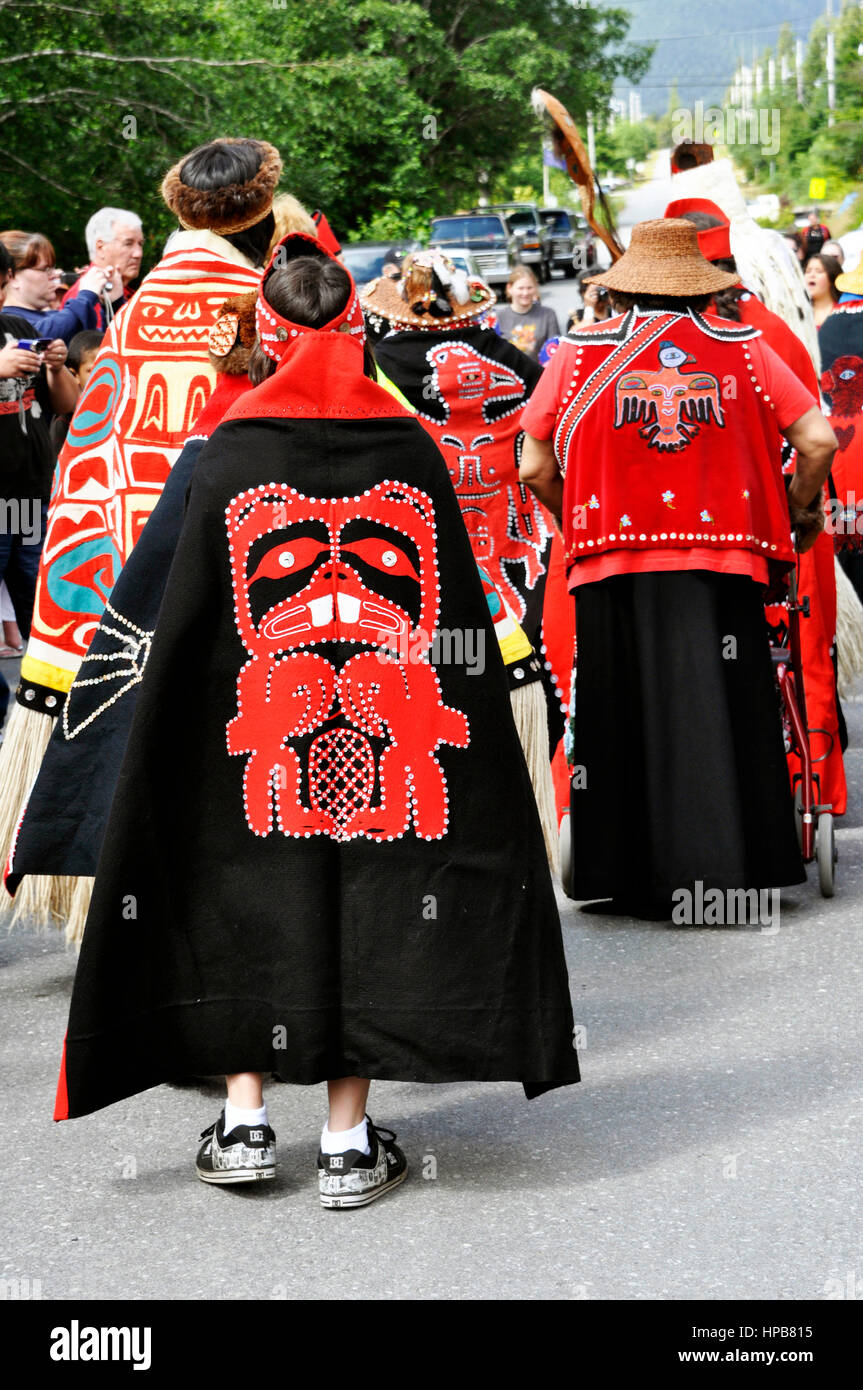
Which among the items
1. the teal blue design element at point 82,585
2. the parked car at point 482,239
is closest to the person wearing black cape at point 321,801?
the teal blue design element at point 82,585

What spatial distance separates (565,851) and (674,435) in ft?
4.65

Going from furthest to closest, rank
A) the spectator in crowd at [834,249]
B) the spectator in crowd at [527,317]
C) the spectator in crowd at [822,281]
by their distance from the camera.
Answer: the spectator in crowd at [527,317], the spectator in crowd at [834,249], the spectator in crowd at [822,281]

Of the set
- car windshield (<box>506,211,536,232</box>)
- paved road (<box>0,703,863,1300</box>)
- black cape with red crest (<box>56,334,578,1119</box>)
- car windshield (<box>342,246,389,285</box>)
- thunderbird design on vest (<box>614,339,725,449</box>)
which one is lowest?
paved road (<box>0,703,863,1300</box>)

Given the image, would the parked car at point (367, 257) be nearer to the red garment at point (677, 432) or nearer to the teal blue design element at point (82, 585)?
the red garment at point (677, 432)

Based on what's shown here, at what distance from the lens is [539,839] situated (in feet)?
12.7

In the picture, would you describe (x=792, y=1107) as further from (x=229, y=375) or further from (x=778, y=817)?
(x=229, y=375)

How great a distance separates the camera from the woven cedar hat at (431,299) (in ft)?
21.4

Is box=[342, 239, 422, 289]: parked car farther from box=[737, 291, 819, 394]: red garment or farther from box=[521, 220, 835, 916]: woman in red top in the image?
box=[521, 220, 835, 916]: woman in red top

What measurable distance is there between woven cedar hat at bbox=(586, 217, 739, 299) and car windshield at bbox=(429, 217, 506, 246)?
107 feet

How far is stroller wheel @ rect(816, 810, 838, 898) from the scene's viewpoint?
600cm

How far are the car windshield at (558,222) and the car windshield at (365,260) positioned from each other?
71.9 ft

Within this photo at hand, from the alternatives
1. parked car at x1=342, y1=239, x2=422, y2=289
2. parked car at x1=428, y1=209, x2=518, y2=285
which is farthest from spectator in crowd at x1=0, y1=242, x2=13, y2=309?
parked car at x1=428, y1=209, x2=518, y2=285

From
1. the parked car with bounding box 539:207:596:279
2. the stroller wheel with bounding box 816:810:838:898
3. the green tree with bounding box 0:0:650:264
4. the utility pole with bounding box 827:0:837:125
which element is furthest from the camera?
the utility pole with bounding box 827:0:837:125
